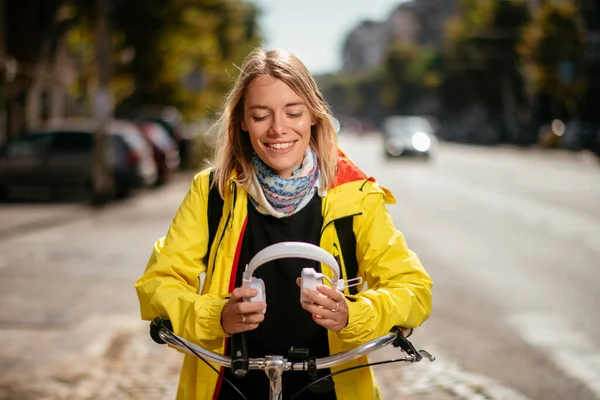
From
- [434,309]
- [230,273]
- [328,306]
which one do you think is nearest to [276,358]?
[328,306]

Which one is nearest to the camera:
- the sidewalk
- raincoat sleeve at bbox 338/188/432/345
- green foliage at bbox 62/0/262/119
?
raincoat sleeve at bbox 338/188/432/345

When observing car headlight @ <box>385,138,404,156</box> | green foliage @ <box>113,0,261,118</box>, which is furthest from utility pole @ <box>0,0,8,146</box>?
car headlight @ <box>385,138,404,156</box>

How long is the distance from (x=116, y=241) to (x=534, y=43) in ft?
149

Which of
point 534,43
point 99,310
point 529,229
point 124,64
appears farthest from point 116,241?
point 534,43

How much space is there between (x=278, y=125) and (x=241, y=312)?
21.8 inches

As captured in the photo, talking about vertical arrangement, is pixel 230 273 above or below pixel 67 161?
above

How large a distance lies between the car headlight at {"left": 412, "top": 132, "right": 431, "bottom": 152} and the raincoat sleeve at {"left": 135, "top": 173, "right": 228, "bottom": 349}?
36292 millimetres

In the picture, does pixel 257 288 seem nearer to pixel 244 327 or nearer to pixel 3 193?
pixel 244 327

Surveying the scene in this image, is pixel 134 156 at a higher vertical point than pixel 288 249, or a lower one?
lower

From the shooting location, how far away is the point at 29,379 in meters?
5.96

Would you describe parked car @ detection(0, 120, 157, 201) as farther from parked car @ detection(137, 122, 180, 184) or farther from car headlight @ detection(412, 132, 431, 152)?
car headlight @ detection(412, 132, 431, 152)

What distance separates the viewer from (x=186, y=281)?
2.48 m

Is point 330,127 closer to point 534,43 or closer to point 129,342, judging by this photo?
point 129,342

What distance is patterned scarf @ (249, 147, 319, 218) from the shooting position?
96.3 inches
